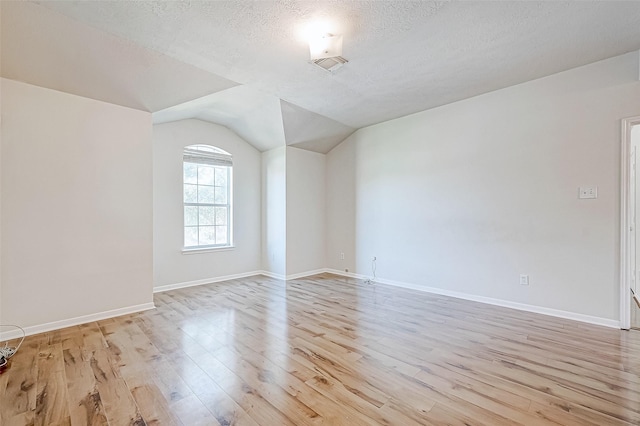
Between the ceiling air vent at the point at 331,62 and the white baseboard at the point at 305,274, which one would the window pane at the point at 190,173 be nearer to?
the white baseboard at the point at 305,274

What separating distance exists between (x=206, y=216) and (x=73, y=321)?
2404mm

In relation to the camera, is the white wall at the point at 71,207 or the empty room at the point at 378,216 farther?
the white wall at the point at 71,207

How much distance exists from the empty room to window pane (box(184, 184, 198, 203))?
5 cm

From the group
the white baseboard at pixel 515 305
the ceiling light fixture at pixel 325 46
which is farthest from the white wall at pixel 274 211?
the ceiling light fixture at pixel 325 46

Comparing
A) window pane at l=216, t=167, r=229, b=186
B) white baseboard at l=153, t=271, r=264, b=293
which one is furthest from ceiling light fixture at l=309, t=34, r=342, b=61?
white baseboard at l=153, t=271, r=264, b=293

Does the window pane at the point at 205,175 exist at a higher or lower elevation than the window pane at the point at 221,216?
higher

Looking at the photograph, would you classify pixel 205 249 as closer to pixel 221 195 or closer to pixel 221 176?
pixel 221 195

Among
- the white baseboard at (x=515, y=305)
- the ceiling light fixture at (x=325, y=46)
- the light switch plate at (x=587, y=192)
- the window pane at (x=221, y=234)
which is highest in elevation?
the ceiling light fixture at (x=325, y=46)

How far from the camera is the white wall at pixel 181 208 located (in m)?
4.57

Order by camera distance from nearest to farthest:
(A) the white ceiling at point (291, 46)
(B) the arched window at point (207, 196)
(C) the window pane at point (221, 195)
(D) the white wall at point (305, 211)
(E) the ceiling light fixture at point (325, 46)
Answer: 1. (A) the white ceiling at point (291, 46)
2. (E) the ceiling light fixture at point (325, 46)
3. (B) the arched window at point (207, 196)
4. (C) the window pane at point (221, 195)
5. (D) the white wall at point (305, 211)

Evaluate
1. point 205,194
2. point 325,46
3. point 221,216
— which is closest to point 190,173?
point 205,194

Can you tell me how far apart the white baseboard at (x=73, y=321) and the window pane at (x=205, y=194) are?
6.49ft

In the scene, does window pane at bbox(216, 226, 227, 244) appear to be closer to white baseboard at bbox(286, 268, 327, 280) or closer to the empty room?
the empty room

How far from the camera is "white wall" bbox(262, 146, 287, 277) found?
17.6 ft
